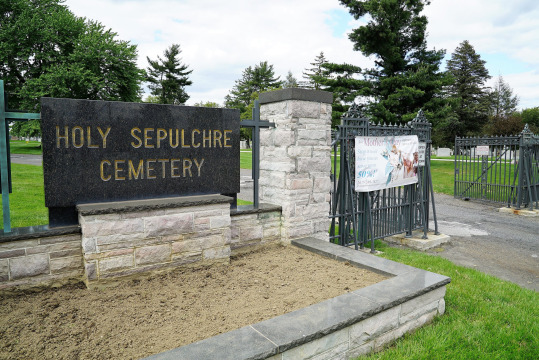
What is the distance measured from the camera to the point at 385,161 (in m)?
6.19

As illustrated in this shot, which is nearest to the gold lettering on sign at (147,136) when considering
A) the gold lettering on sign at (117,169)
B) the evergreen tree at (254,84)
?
the gold lettering on sign at (117,169)

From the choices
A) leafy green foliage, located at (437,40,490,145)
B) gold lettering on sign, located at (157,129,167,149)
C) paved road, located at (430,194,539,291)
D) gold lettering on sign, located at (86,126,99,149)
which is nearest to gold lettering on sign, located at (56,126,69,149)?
gold lettering on sign, located at (86,126,99,149)

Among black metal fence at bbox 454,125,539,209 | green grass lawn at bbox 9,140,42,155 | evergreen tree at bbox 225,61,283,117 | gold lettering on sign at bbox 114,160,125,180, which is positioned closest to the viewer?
gold lettering on sign at bbox 114,160,125,180

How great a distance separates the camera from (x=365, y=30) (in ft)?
71.7

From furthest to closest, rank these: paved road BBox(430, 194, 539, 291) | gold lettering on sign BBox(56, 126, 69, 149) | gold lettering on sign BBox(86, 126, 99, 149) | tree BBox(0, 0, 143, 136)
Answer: tree BBox(0, 0, 143, 136)
paved road BBox(430, 194, 539, 291)
gold lettering on sign BBox(86, 126, 99, 149)
gold lettering on sign BBox(56, 126, 69, 149)

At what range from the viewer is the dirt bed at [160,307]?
2445 mm

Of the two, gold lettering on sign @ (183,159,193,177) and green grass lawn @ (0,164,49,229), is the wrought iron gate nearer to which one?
gold lettering on sign @ (183,159,193,177)

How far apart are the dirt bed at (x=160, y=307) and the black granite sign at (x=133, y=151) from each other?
37.4 inches

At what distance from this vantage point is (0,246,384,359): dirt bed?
8.02ft

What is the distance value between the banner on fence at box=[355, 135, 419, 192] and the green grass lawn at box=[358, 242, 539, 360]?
1993 mm

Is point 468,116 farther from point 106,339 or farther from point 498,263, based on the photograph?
point 106,339

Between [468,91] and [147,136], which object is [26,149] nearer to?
[147,136]

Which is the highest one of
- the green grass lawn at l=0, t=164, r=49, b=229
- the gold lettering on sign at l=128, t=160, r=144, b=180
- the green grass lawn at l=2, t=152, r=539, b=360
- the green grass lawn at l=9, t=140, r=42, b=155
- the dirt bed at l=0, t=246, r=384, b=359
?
the green grass lawn at l=9, t=140, r=42, b=155

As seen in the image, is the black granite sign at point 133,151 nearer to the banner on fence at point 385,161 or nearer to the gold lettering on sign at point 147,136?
the gold lettering on sign at point 147,136
